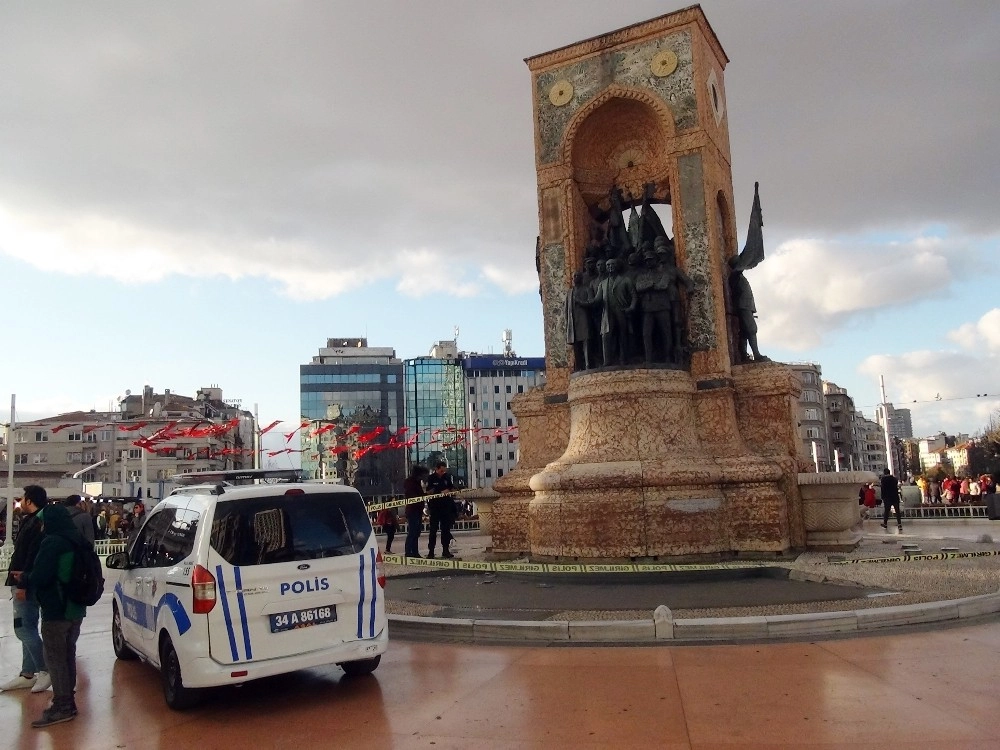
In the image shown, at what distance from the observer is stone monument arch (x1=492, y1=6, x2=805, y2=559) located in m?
11.8

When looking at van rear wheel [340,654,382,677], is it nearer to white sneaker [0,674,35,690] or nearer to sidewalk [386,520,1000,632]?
sidewalk [386,520,1000,632]

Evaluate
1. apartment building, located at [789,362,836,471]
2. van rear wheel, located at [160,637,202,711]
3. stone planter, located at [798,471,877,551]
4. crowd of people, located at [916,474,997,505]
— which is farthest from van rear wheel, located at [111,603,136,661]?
apartment building, located at [789,362,836,471]

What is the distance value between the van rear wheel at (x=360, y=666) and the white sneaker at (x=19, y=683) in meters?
2.68

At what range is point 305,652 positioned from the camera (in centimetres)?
618

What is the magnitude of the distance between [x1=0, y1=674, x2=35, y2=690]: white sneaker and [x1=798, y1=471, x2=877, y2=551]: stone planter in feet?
32.2

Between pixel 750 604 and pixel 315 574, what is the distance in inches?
180

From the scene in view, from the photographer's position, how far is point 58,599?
620cm

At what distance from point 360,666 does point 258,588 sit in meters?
1.22

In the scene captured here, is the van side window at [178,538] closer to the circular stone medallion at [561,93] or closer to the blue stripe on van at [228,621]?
the blue stripe on van at [228,621]

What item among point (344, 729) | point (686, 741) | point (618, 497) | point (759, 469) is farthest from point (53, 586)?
point (759, 469)

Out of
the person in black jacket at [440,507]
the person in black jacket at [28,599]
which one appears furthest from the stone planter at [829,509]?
the person in black jacket at [28,599]

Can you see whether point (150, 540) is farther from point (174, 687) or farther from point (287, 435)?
point (287, 435)

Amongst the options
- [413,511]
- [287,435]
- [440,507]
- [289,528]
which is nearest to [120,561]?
[289,528]

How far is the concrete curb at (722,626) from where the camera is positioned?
7.44 meters
